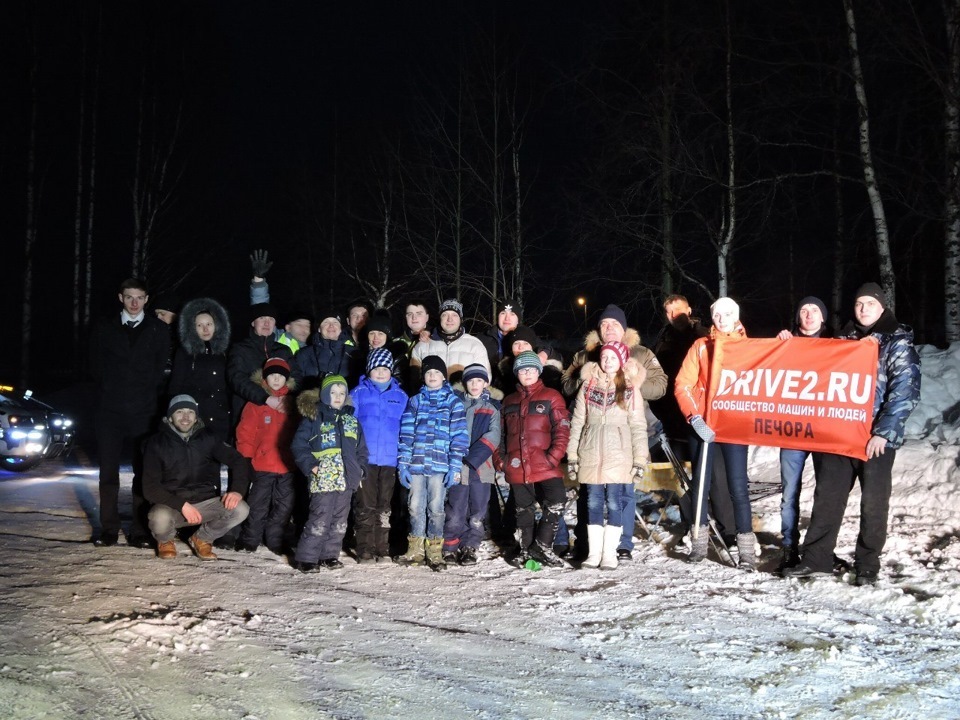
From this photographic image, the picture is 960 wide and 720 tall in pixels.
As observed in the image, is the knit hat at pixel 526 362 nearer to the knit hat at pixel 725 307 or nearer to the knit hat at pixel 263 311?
the knit hat at pixel 725 307

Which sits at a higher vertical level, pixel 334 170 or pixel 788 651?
pixel 334 170

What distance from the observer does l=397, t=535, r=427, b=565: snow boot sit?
247 inches

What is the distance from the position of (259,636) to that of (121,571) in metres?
1.78

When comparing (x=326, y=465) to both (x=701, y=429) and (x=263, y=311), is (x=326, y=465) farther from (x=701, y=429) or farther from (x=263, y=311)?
(x=701, y=429)

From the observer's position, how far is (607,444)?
20.3ft

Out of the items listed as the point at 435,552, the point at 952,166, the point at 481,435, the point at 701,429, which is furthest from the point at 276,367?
the point at 952,166

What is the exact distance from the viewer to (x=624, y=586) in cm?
559

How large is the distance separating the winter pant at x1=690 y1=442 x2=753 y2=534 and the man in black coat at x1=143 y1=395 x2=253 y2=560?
3.79m

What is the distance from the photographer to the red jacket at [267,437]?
6.64 m

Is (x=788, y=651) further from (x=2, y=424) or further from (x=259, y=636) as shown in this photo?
(x=2, y=424)

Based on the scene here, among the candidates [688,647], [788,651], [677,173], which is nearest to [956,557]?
[788,651]

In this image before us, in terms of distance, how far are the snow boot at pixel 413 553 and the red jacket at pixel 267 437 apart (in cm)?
123

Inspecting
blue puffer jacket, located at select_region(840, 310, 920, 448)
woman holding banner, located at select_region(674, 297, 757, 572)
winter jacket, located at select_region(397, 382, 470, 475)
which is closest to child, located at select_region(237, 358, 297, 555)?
winter jacket, located at select_region(397, 382, 470, 475)

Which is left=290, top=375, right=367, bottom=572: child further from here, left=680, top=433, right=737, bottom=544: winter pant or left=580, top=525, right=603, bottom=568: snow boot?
left=680, top=433, right=737, bottom=544: winter pant
